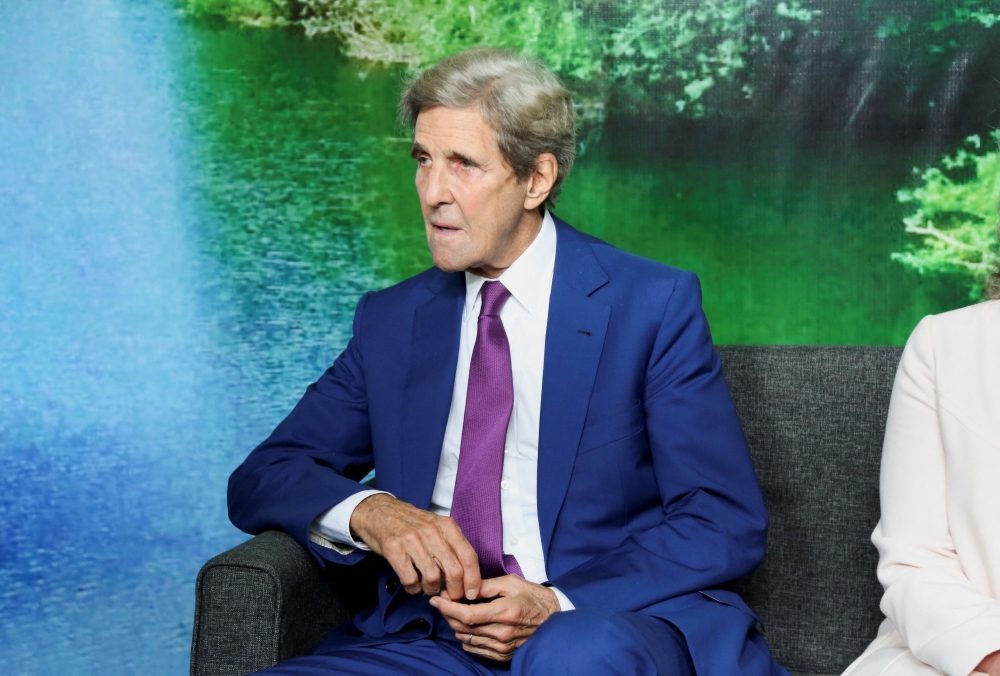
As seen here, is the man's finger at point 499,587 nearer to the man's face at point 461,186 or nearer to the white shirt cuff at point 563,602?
the white shirt cuff at point 563,602

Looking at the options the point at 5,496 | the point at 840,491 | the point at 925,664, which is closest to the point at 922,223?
the point at 840,491

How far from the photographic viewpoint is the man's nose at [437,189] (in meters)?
1.86

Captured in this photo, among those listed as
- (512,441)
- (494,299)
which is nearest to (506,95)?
(494,299)

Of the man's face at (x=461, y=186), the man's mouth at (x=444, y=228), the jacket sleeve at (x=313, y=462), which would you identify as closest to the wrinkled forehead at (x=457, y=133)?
the man's face at (x=461, y=186)

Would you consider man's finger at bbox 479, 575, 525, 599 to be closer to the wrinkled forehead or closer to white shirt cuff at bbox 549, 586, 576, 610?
white shirt cuff at bbox 549, 586, 576, 610

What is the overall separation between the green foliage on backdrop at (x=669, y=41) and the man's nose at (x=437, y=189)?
1072 mm

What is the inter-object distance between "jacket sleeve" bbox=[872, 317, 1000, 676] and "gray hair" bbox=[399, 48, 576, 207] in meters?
0.72

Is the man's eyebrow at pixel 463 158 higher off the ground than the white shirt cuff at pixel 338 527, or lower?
higher

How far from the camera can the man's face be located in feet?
6.08

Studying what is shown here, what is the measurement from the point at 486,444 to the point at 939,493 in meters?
0.72

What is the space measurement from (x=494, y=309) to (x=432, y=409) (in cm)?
21

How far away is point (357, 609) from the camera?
198cm

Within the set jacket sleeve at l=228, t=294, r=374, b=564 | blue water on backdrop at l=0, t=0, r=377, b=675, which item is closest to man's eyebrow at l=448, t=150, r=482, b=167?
jacket sleeve at l=228, t=294, r=374, b=564

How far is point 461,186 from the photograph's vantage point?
187 cm
